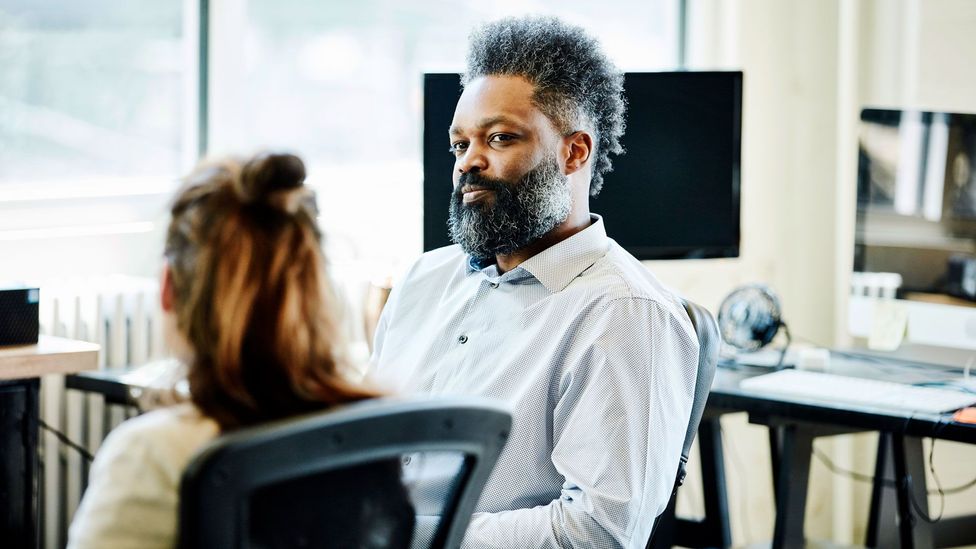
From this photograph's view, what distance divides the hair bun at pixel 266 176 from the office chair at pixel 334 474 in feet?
0.63

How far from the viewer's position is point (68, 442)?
8.39ft

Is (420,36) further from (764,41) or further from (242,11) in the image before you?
(764,41)

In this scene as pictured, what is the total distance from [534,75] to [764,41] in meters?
1.85

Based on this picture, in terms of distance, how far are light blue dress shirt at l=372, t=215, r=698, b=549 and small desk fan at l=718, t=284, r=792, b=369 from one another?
906mm

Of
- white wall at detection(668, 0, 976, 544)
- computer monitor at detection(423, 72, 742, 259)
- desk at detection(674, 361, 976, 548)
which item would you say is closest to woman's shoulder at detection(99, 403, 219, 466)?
desk at detection(674, 361, 976, 548)

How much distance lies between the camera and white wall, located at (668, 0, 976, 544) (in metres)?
3.41

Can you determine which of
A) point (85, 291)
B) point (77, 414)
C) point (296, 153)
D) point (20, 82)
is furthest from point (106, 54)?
point (296, 153)

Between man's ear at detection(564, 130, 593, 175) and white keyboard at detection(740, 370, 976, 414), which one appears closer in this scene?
man's ear at detection(564, 130, 593, 175)

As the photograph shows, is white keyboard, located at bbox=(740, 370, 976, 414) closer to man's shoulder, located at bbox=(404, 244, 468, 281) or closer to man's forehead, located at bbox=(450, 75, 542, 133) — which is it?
man's shoulder, located at bbox=(404, 244, 468, 281)

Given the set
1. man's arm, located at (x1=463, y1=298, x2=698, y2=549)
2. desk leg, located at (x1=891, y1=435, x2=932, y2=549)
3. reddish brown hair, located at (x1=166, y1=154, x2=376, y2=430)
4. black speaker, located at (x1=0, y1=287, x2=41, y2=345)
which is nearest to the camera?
reddish brown hair, located at (x1=166, y1=154, x2=376, y2=430)

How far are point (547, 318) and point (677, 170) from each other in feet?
3.15

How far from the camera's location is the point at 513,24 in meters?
1.91

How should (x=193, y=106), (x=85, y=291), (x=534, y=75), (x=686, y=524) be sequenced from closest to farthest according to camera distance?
(x=534, y=75)
(x=85, y=291)
(x=686, y=524)
(x=193, y=106)

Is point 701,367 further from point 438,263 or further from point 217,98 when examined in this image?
point 217,98
